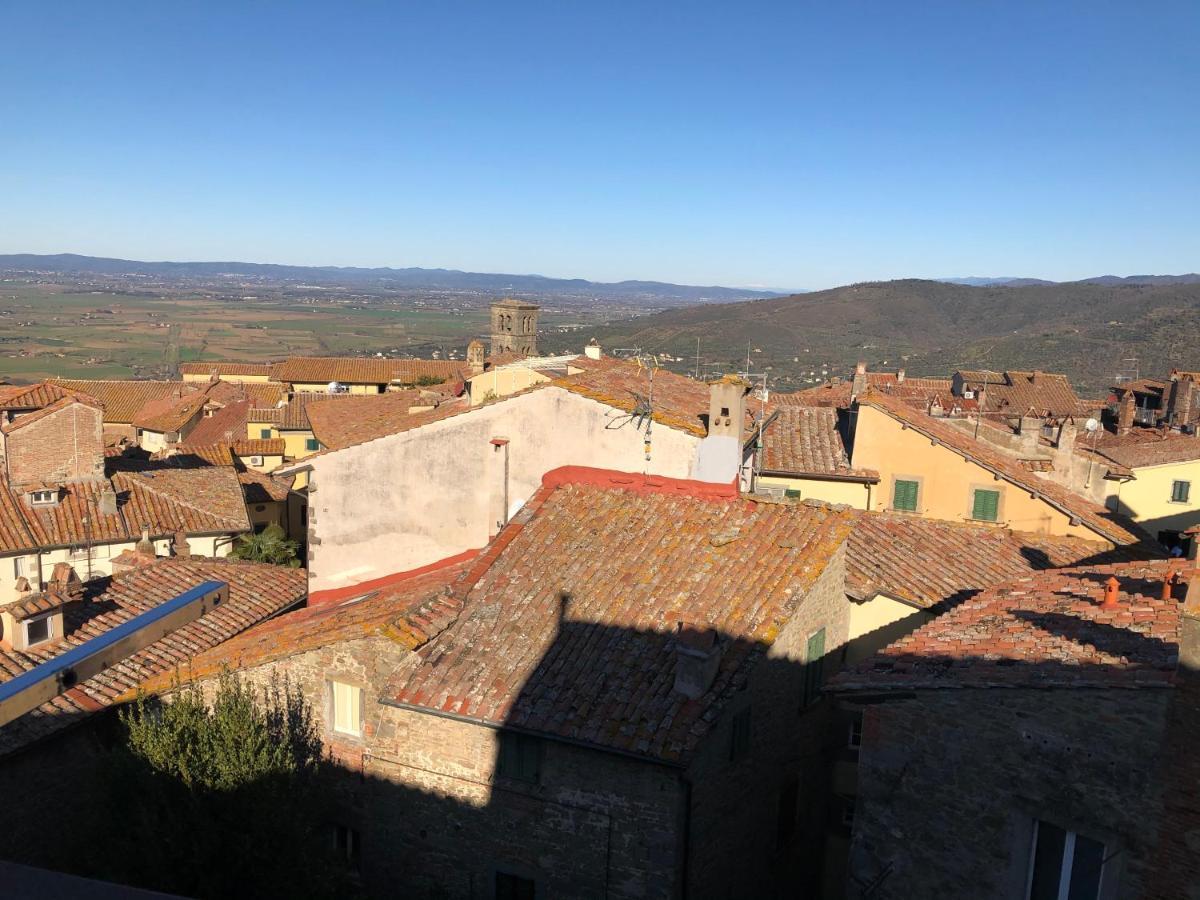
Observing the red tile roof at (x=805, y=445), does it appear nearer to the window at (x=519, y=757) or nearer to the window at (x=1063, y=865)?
the window at (x=519, y=757)

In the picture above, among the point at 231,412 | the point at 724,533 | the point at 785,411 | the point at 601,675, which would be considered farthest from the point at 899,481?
the point at 231,412

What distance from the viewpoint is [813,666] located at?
13.4 meters

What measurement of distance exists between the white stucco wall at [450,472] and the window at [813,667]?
4113 millimetres

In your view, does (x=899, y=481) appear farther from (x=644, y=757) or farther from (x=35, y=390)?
(x=35, y=390)

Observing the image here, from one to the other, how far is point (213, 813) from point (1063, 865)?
29.9ft

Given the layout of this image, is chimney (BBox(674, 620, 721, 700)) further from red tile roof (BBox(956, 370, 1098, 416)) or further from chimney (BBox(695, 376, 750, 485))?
red tile roof (BBox(956, 370, 1098, 416))

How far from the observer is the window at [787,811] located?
1285 cm

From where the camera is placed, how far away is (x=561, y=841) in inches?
436

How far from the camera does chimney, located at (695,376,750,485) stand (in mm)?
16172

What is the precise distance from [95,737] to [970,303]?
5359 inches

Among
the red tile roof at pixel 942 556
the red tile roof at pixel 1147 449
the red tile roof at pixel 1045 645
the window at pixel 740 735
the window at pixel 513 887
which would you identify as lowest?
the window at pixel 513 887

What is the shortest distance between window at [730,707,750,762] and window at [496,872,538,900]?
110 inches

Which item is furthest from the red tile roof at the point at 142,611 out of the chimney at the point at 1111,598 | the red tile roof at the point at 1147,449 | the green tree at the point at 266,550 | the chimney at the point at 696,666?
the red tile roof at the point at 1147,449

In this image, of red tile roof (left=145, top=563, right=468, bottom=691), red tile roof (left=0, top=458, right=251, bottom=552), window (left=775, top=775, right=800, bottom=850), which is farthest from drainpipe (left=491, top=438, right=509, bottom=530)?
red tile roof (left=0, top=458, right=251, bottom=552)
